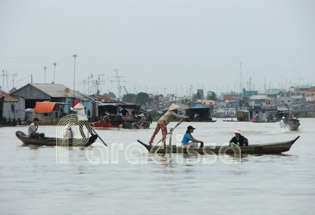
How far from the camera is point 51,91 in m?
71.2

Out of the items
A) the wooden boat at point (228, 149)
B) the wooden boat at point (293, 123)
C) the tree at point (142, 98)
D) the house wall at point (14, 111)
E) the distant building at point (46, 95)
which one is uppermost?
the tree at point (142, 98)

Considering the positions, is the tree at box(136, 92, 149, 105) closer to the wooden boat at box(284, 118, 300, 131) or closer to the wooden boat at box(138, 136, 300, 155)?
the wooden boat at box(284, 118, 300, 131)

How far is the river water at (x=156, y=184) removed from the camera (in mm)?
9891

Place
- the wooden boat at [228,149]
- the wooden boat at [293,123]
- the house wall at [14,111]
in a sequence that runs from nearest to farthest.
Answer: the wooden boat at [228,149] → the wooden boat at [293,123] → the house wall at [14,111]

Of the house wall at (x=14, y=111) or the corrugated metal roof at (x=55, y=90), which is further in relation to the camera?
the corrugated metal roof at (x=55, y=90)

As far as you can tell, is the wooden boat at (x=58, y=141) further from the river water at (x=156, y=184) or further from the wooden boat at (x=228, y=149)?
the wooden boat at (x=228, y=149)

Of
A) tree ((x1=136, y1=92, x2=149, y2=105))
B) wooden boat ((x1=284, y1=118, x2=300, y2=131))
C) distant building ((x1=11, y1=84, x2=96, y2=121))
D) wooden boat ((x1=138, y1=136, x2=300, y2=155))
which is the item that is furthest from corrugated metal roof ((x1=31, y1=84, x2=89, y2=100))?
tree ((x1=136, y1=92, x2=149, y2=105))

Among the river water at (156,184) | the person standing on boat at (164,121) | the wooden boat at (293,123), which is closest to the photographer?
the river water at (156,184)

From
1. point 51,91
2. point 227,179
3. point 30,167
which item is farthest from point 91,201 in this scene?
point 51,91

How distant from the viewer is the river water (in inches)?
389

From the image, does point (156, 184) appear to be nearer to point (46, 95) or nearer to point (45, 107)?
point (45, 107)

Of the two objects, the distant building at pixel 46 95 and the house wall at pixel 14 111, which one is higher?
the distant building at pixel 46 95

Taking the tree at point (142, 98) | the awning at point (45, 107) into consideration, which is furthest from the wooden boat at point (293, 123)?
the tree at point (142, 98)

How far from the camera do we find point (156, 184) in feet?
41.8
